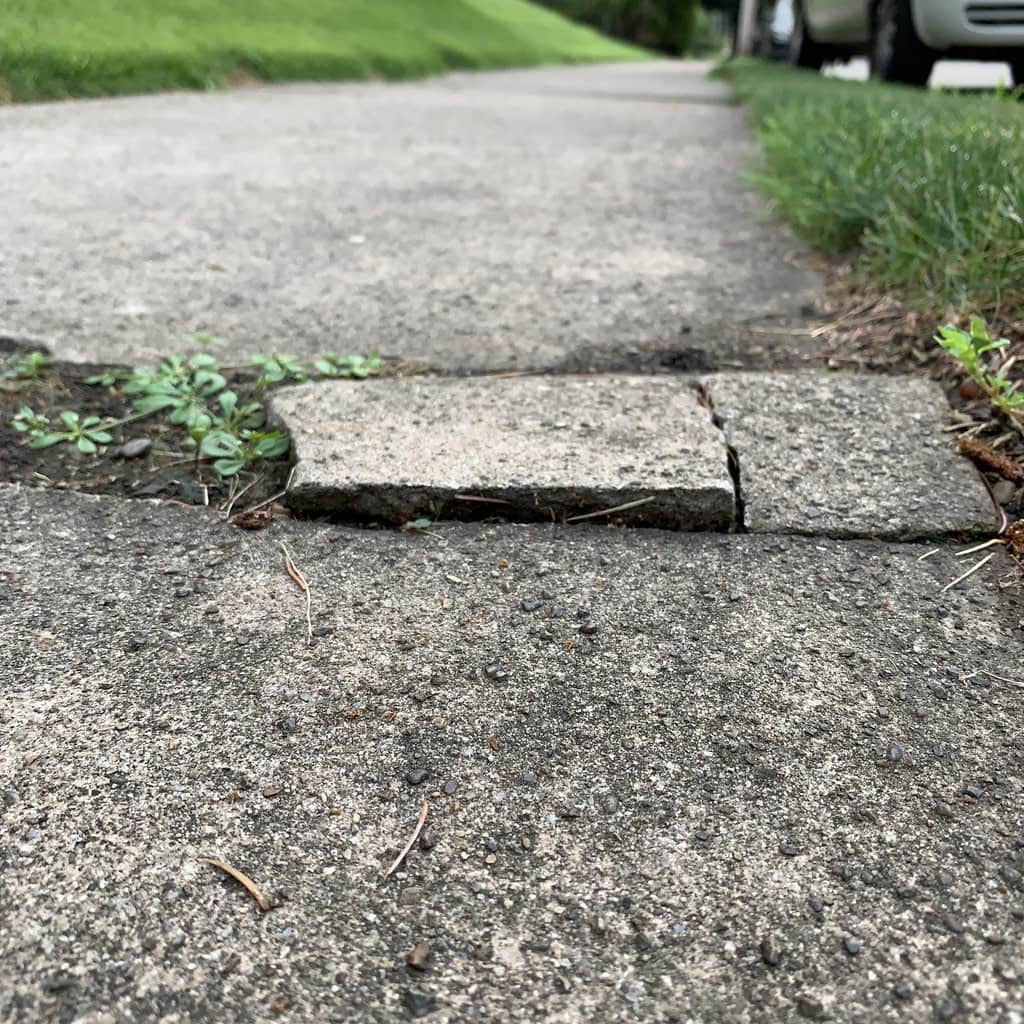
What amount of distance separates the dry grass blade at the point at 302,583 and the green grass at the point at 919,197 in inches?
53.0

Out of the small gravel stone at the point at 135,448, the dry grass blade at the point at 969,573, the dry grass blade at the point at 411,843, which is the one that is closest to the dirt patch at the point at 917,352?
the dry grass blade at the point at 969,573

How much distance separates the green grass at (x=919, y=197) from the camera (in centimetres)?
188

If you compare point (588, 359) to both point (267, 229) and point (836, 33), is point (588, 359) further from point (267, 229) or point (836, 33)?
point (836, 33)

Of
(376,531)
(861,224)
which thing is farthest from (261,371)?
(861,224)

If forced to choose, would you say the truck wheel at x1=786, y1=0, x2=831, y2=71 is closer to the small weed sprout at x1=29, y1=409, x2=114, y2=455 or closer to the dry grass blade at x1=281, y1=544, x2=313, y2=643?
the small weed sprout at x1=29, y1=409, x2=114, y2=455

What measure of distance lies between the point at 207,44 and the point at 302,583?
6.26 metres

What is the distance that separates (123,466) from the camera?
5.05ft

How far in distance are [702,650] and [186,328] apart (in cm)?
139

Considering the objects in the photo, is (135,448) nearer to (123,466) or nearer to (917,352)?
(123,466)

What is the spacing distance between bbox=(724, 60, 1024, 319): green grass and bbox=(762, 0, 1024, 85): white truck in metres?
1.94

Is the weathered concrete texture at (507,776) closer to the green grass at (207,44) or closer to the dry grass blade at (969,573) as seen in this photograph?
the dry grass blade at (969,573)

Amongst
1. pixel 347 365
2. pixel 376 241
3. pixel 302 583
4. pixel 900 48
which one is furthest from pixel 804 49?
pixel 302 583

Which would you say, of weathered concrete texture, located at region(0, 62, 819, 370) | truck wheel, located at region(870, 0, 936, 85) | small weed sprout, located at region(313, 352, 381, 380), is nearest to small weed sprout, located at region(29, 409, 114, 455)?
weathered concrete texture, located at region(0, 62, 819, 370)

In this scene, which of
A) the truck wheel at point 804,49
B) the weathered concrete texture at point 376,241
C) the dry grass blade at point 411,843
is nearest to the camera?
the dry grass blade at point 411,843
